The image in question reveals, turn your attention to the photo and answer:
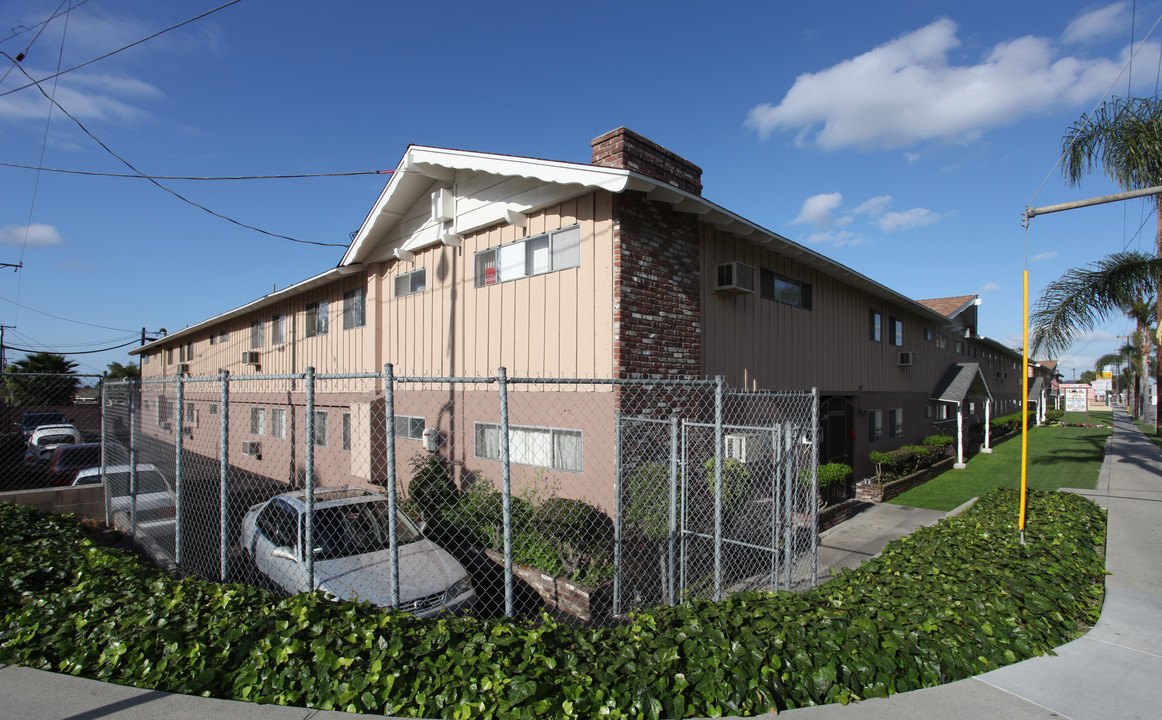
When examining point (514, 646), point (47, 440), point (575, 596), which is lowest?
point (575, 596)

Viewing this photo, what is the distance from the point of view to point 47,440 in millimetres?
17375

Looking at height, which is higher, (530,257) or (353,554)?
(530,257)

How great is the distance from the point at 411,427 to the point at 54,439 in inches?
575

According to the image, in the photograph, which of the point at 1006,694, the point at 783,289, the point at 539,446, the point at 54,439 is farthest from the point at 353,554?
the point at 54,439

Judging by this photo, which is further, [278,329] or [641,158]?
[278,329]

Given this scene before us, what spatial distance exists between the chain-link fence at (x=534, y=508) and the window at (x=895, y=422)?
660cm

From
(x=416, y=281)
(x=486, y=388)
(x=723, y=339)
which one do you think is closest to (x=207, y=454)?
(x=416, y=281)

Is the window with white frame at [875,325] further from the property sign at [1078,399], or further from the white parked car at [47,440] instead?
the white parked car at [47,440]

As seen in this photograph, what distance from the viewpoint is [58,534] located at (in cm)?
561

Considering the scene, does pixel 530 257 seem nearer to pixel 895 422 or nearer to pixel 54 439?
pixel 895 422

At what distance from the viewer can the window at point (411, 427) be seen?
10.9 metres

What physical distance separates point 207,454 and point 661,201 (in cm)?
1819

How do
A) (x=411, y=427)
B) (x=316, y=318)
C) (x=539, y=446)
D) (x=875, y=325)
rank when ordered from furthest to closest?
(x=875, y=325) → (x=316, y=318) → (x=411, y=427) → (x=539, y=446)

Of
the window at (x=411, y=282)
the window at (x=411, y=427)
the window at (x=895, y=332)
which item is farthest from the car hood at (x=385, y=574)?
the window at (x=895, y=332)
